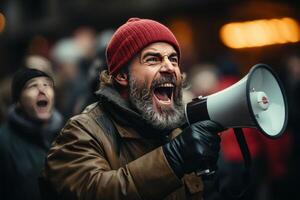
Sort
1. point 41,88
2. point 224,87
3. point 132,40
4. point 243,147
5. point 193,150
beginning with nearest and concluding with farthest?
point 193,150, point 243,147, point 132,40, point 41,88, point 224,87

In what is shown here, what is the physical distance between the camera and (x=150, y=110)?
3652 millimetres

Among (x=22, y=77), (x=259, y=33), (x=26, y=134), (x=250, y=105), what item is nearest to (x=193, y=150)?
(x=250, y=105)

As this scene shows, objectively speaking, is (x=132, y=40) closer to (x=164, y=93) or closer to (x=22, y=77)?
(x=164, y=93)

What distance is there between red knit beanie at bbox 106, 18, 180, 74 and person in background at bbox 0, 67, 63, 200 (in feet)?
2.87

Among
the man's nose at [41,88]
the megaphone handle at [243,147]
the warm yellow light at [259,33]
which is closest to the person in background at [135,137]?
the megaphone handle at [243,147]

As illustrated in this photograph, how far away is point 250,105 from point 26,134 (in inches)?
84.3

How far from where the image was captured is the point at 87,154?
3.38m

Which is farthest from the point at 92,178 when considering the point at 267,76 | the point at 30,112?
the point at 30,112

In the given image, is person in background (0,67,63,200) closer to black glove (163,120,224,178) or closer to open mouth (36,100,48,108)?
open mouth (36,100,48,108)

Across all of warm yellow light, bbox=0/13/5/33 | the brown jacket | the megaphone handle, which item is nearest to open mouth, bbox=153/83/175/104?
the brown jacket

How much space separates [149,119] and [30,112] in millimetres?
1347

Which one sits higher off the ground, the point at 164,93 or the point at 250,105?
the point at 164,93

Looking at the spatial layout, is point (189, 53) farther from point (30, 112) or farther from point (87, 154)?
point (87, 154)

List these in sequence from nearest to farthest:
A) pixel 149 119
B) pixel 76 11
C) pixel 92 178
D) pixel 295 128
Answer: pixel 92 178 < pixel 149 119 < pixel 295 128 < pixel 76 11
